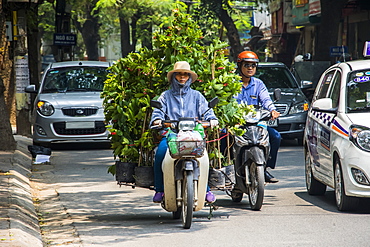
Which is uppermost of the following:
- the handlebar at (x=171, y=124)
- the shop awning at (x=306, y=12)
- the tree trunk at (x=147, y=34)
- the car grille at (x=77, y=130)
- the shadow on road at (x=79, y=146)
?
the shop awning at (x=306, y=12)

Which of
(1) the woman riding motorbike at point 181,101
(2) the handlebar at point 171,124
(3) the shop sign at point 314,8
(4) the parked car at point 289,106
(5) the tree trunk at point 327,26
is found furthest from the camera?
(3) the shop sign at point 314,8

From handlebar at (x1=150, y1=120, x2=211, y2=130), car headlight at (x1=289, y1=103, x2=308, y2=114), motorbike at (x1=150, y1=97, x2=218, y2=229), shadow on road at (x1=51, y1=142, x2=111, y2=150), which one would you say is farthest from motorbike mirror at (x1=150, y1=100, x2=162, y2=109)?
car headlight at (x1=289, y1=103, x2=308, y2=114)

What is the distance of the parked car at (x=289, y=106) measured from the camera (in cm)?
1616

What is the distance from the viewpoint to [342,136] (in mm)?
8258

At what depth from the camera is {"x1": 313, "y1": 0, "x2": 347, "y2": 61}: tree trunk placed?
77.5 feet

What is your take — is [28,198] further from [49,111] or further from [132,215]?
[49,111]

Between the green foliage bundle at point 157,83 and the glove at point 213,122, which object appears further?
the green foliage bundle at point 157,83

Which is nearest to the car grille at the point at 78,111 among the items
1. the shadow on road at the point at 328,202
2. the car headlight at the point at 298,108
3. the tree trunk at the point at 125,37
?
the car headlight at the point at 298,108

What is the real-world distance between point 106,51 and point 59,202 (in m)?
99.1

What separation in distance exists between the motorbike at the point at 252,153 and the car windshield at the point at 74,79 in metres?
8.17

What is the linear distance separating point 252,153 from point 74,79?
8.80 m

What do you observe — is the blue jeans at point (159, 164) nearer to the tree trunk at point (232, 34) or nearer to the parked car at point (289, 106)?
the parked car at point (289, 106)

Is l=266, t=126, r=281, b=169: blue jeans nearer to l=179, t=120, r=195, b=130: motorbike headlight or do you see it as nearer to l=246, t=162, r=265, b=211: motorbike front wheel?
l=246, t=162, r=265, b=211: motorbike front wheel

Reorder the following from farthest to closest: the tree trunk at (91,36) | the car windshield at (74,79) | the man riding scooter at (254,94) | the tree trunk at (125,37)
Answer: the tree trunk at (91,36) → the tree trunk at (125,37) → the car windshield at (74,79) → the man riding scooter at (254,94)
